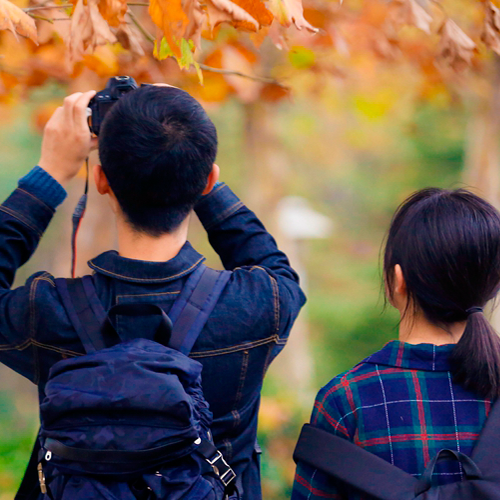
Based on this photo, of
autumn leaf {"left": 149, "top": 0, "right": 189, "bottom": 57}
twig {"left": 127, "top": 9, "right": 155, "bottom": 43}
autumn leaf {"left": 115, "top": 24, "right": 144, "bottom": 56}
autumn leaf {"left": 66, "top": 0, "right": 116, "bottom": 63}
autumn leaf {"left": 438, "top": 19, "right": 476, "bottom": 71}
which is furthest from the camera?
autumn leaf {"left": 438, "top": 19, "right": 476, "bottom": 71}

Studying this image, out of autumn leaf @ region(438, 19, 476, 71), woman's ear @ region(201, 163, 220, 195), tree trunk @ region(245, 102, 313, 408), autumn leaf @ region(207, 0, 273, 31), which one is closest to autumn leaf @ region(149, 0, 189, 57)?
autumn leaf @ region(207, 0, 273, 31)

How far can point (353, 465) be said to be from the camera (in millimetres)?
1332

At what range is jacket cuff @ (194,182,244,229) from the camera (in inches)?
63.1

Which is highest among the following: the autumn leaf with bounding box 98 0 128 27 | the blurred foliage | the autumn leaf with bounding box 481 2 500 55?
the autumn leaf with bounding box 481 2 500 55

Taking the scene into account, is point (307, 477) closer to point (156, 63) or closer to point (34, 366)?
point (34, 366)

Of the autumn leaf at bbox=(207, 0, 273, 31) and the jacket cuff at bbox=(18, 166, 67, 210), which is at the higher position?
the autumn leaf at bbox=(207, 0, 273, 31)

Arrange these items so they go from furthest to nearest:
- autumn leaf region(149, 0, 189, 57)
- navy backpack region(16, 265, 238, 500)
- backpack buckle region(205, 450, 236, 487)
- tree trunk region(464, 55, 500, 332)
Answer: tree trunk region(464, 55, 500, 332)
autumn leaf region(149, 0, 189, 57)
backpack buckle region(205, 450, 236, 487)
navy backpack region(16, 265, 238, 500)

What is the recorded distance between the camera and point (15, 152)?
567 inches

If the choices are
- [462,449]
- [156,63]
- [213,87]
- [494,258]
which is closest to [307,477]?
[462,449]

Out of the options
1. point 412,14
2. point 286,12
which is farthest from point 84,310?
point 412,14

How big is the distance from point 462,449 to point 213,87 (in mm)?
2769

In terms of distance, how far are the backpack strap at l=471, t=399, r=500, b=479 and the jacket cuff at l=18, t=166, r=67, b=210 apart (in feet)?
3.73

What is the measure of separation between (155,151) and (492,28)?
150 cm

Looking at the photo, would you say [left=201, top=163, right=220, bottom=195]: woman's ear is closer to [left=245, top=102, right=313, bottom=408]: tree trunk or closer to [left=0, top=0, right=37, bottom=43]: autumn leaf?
[left=0, top=0, right=37, bottom=43]: autumn leaf
